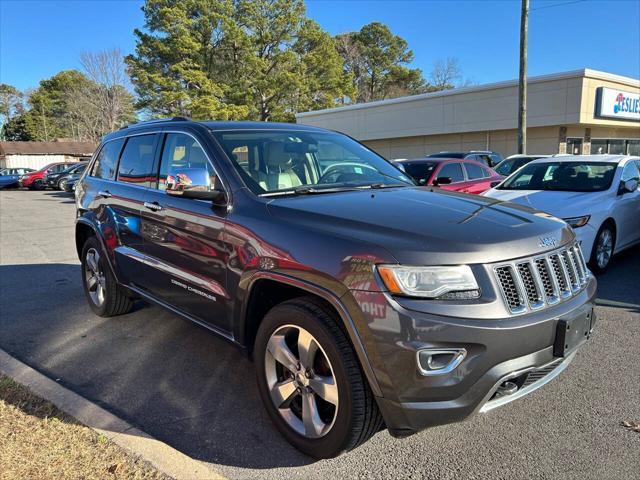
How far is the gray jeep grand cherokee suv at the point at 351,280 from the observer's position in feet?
7.33

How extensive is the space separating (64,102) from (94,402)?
2883 inches

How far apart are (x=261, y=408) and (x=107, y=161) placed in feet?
10.3

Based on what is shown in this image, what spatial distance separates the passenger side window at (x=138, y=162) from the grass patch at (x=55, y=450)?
1867 millimetres

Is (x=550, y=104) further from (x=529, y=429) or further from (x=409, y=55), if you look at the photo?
(x=409, y=55)

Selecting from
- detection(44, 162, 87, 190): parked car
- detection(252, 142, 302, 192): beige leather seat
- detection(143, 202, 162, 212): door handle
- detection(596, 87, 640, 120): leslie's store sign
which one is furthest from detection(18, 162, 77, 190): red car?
detection(252, 142, 302, 192): beige leather seat

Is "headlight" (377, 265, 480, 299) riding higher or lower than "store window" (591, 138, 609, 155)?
higher

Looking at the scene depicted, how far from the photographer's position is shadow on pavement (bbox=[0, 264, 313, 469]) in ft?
9.62

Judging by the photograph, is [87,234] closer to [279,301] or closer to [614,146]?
[279,301]

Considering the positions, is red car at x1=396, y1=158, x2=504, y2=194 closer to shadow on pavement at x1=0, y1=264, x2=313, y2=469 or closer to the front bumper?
shadow on pavement at x1=0, y1=264, x2=313, y2=469

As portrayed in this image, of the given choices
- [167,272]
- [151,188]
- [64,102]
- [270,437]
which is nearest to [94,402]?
[167,272]

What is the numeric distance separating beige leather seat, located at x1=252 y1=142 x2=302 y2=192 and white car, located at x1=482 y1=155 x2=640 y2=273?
394 cm

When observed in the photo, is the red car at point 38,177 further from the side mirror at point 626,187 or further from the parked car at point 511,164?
the side mirror at point 626,187

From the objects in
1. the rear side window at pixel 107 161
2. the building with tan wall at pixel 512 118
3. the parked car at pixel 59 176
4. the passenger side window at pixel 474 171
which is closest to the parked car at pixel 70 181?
the parked car at pixel 59 176

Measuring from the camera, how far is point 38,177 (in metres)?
30.2
